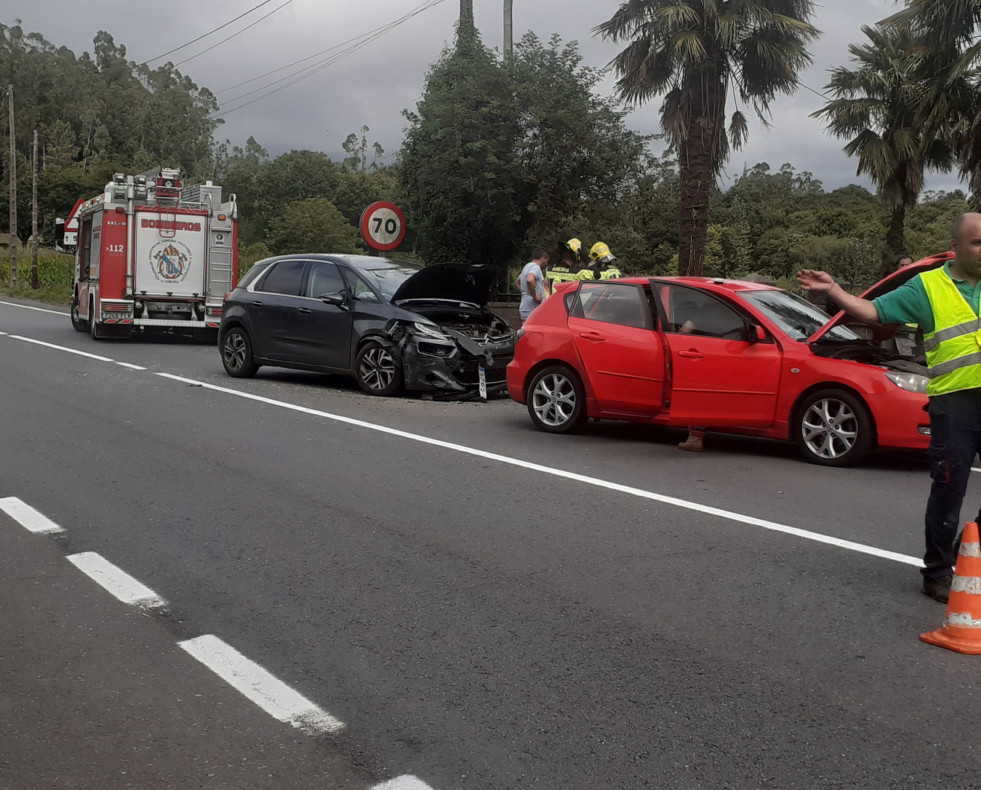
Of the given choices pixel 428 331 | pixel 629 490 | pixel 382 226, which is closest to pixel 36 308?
pixel 382 226

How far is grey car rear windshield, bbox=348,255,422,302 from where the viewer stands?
13.1 metres

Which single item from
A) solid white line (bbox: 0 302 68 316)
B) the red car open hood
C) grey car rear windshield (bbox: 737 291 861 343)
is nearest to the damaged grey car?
grey car rear windshield (bbox: 737 291 861 343)

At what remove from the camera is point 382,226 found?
15797mm

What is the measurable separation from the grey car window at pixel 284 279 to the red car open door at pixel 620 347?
4765 mm

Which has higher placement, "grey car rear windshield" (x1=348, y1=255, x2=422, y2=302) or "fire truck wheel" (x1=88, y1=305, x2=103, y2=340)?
"grey car rear windshield" (x1=348, y1=255, x2=422, y2=302)

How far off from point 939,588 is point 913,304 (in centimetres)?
135

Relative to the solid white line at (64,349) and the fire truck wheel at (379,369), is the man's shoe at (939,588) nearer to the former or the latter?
the fire truck wheel at (379,369)

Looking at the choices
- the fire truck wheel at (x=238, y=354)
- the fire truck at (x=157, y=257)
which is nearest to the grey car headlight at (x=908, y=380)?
the fire truck wheel at (x=238, y=354)

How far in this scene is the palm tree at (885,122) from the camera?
89.0 ft

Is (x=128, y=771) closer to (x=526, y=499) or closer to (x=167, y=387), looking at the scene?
(x=526, y=499)

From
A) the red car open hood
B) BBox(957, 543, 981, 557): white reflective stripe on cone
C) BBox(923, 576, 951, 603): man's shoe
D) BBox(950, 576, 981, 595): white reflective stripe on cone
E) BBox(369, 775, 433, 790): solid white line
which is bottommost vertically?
BBox(369, 775, 433, 790): solid white line

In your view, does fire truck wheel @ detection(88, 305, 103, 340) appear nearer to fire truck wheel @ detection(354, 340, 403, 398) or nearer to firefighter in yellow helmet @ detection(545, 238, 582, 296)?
fire truck wheel @ detection(354, 340, 403, 398)

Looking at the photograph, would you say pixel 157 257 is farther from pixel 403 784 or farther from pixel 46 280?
pixel 46 280

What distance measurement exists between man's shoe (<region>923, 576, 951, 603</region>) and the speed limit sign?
37.2ft
